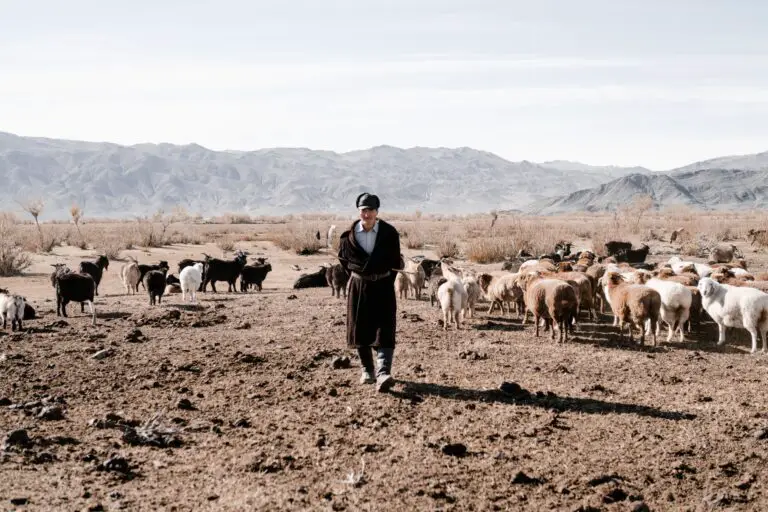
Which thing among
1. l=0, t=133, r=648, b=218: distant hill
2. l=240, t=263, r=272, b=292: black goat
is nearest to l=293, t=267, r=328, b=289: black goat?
l=240, t=263, r=272, b=292: black goat

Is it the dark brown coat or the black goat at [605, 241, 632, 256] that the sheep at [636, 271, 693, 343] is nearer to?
the dark brown coat

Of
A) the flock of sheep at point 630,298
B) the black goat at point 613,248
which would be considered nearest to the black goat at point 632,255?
the black goat at point 613,248

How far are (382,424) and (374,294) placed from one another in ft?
4.83

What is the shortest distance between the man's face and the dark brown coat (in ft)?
0.36

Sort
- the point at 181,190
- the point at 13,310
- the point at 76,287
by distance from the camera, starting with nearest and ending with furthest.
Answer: the point at 13,310
the point at 76,287
the point at 181,190

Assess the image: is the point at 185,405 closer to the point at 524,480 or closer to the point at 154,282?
the point at 524,480

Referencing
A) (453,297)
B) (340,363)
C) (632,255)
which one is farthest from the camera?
(632,255)

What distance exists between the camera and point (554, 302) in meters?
9.92

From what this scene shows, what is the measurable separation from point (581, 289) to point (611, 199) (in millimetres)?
130619

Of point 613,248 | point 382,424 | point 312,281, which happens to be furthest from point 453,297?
point 613,248

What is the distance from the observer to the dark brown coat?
7320mm

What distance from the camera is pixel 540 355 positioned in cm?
932

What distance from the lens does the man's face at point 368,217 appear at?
725 centimetres

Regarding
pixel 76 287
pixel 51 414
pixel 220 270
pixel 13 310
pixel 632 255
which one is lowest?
pixel 51 414
